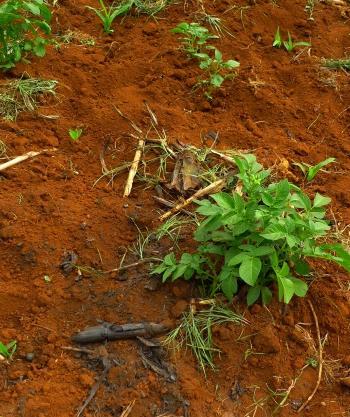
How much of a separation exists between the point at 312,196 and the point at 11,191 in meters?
1.42

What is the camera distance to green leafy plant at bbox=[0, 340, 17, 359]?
2.14m

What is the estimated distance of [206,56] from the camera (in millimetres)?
Answer: 3461

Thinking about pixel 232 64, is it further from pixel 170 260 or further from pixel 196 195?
pixel 170 260

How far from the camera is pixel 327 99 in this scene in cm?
344

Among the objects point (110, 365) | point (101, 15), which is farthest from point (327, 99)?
point (110, 365)

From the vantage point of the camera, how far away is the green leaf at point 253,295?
2.26 m

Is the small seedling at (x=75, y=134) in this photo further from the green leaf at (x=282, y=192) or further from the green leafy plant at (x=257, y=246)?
the green leaf at (x=282, y=192)

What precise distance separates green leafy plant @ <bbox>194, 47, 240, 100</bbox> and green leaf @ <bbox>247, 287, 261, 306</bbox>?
4.67 ft

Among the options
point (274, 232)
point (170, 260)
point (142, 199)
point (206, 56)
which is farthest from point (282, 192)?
point (206, 56)

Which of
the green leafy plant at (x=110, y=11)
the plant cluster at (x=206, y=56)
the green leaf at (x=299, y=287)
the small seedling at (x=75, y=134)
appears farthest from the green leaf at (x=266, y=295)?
the green leafy plant at (x=110, y=11)

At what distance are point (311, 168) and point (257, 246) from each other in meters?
0.83

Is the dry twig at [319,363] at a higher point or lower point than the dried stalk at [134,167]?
lower

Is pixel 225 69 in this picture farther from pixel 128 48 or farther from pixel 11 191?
pixel 11 191

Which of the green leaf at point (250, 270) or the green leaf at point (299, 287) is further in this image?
the green leaf at point (299, 287)
